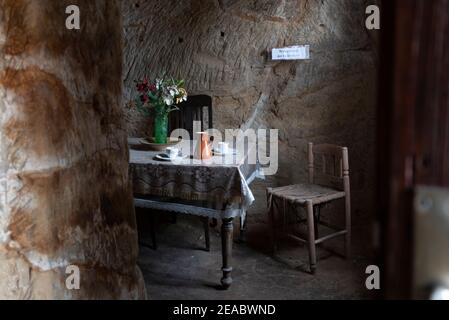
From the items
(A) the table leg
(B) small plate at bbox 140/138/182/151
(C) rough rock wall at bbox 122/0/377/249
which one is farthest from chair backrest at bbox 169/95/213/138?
(A) the table leg

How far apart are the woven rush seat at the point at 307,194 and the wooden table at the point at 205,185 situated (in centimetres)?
43

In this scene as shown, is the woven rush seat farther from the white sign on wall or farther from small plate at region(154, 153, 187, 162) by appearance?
the white sign on wall

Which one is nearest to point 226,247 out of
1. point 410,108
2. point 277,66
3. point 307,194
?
point 307,194

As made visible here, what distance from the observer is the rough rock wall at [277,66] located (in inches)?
131

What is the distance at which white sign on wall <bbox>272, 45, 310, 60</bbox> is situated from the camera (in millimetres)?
3404

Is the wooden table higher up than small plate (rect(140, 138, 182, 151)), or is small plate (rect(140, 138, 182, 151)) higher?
small plate (rect(140, 138, 182, 151))

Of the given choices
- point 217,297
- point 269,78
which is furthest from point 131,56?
point 217,297

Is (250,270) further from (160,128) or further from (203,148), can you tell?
(160,128)

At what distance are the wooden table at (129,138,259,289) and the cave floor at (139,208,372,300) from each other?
7.3 inches

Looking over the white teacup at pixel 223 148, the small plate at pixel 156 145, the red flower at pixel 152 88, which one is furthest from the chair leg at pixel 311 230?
the red flower at pixel 152 88

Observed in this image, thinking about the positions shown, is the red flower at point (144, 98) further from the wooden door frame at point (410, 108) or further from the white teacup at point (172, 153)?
the wooden door frame at point (410, 108)

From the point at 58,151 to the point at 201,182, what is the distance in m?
1.45

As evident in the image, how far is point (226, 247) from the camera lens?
2.52m

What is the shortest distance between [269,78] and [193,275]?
1.65 meters
